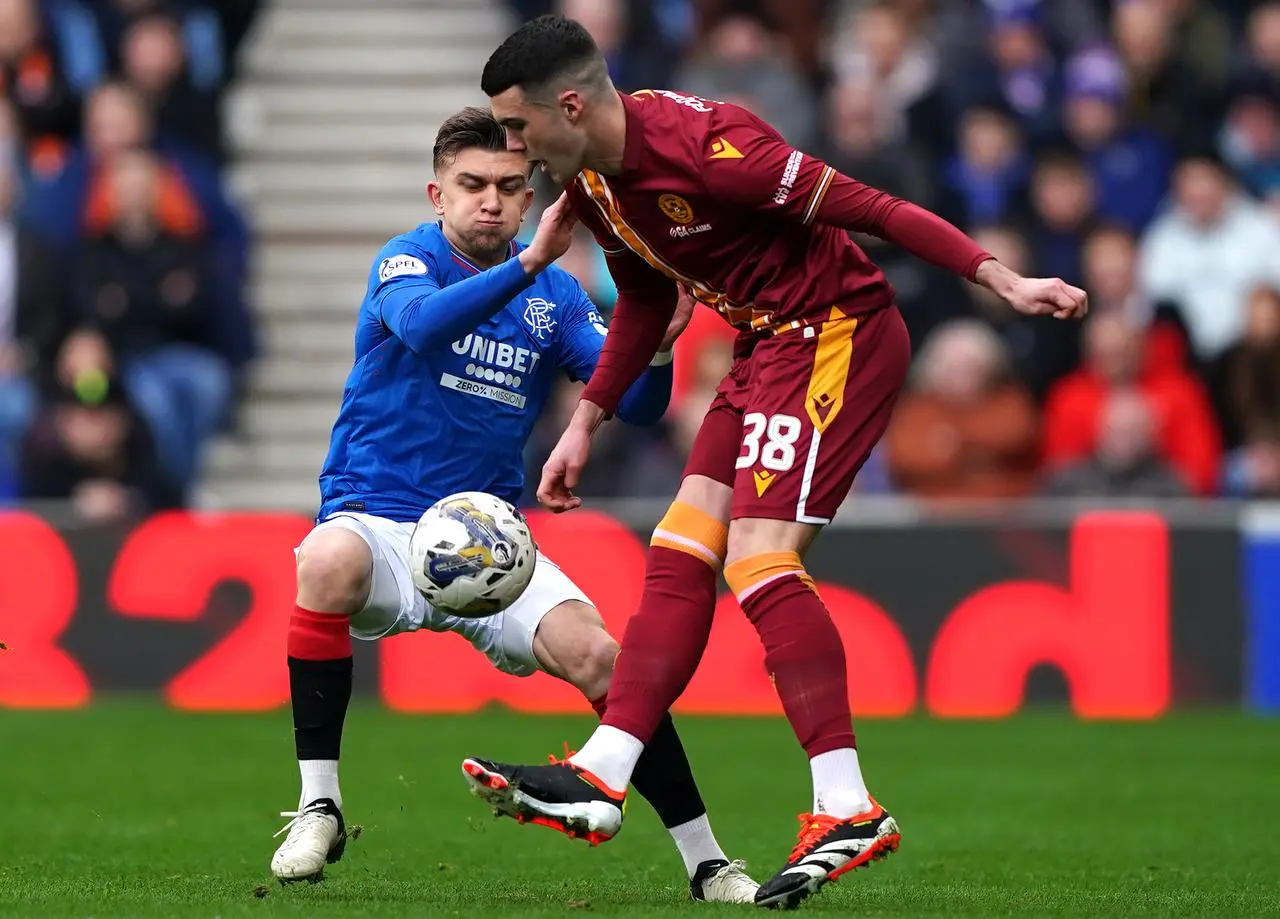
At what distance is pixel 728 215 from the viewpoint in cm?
555

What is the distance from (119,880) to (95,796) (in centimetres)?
251

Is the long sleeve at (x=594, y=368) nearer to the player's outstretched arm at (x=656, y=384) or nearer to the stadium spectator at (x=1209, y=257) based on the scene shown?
the player's outstretched arm at (x=656, y=384)

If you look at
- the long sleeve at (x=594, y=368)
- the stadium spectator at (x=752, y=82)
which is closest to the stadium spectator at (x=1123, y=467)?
the stadium spectator at (x=752, y=82)

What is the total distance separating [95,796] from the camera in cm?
851

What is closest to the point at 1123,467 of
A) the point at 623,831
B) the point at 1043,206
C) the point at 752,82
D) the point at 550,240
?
the point at 1043,206

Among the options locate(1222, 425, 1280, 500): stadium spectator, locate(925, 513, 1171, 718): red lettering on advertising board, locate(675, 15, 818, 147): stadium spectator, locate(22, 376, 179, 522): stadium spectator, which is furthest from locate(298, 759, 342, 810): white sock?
locate(675, 15, 818, 147): stadium spectator

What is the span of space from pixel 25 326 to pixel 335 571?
27.3 feet

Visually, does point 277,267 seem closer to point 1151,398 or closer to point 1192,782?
point 1151,398

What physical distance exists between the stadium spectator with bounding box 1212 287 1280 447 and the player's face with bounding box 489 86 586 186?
8.50 meters

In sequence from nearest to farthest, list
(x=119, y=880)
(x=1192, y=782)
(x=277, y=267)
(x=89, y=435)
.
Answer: (x=119, y=880), (x=1192, y=782), (x=89, y=435), (x=277, y=267)

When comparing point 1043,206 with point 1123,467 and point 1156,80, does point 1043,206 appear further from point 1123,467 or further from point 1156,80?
point 1123,467

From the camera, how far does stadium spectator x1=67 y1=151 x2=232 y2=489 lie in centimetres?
1351

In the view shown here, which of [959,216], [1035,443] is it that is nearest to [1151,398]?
[1035,443]

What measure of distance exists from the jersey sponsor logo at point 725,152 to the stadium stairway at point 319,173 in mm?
9307
